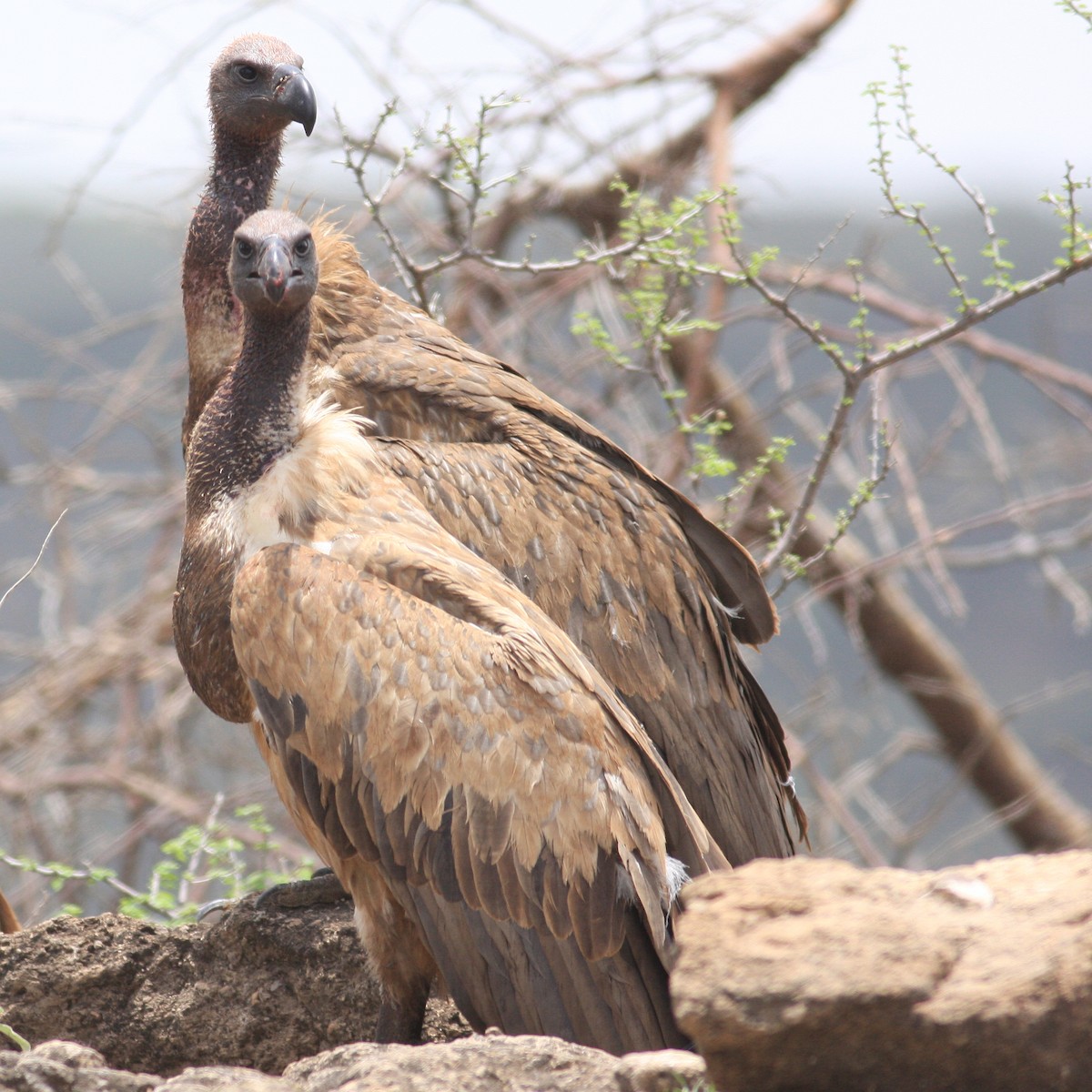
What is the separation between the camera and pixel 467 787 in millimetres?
3412

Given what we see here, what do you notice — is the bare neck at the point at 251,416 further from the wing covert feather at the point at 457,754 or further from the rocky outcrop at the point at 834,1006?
the rocky outcrop at the point at 834,1006

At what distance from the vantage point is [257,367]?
395 centimetres

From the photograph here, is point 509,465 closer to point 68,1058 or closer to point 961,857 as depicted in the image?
point 68,1058

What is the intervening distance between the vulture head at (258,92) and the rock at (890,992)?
3427 millimetres

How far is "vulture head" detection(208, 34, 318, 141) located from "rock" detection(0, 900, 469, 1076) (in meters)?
2.48

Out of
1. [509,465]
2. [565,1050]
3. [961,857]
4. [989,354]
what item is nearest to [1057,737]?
[961,857]

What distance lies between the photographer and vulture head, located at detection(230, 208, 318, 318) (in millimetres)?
3865

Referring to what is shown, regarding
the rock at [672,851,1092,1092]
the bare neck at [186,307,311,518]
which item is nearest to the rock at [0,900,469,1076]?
the bare neck at [186,307,311,518]

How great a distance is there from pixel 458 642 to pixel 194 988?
119 centimetres

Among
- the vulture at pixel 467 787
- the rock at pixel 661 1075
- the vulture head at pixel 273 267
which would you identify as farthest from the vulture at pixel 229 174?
the rock at pixel 661 1075

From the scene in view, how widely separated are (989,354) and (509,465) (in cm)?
376

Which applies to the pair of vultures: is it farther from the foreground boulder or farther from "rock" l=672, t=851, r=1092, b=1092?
"rock" l=672, t=851, r=1092, b=1092

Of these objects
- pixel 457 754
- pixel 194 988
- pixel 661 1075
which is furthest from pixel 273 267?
pixel 661 1075

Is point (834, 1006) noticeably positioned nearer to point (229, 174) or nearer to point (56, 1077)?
point (56, 1077)
